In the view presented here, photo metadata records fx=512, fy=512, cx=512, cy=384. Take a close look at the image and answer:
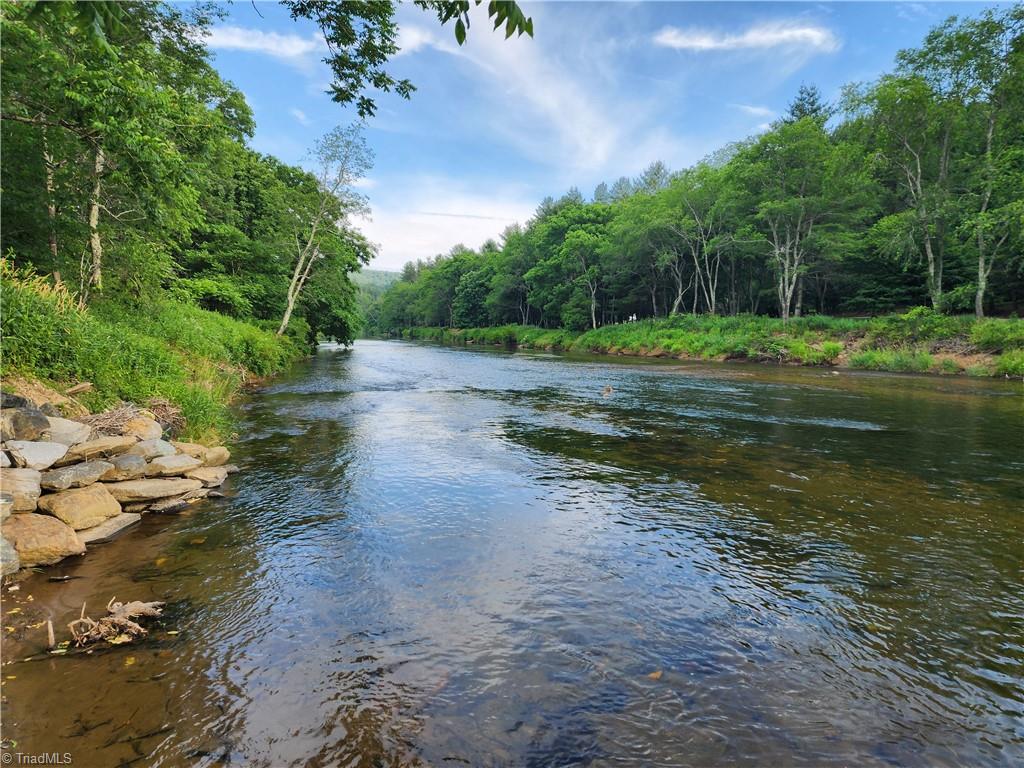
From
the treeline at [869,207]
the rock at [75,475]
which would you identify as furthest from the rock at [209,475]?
the treeline at [869,207]

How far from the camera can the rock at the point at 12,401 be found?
6.18 metres

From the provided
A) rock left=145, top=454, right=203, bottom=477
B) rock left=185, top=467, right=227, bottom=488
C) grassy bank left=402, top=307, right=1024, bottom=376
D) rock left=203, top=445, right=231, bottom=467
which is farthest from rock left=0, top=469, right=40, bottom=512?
grassy bank left=402, top=307, right=1024, bottom=376

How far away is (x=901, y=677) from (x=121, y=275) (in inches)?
717

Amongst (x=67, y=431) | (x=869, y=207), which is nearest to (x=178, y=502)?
(x=67, y=431)

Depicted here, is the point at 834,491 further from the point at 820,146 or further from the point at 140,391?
the point at 820,146

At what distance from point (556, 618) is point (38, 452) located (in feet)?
20.4

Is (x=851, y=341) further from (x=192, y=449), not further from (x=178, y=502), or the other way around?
(x=178, y=502)

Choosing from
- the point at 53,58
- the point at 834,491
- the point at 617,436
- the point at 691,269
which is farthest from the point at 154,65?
the point at 691,269

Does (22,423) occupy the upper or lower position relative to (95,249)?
lower

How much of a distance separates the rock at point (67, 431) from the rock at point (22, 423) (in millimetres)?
127

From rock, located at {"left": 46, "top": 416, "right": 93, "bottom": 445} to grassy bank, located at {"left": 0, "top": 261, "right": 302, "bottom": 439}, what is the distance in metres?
1.49

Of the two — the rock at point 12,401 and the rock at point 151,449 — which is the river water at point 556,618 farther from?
the rock at point 12,401

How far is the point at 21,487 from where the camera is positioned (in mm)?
5453

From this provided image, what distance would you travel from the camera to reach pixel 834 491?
8.11 m
